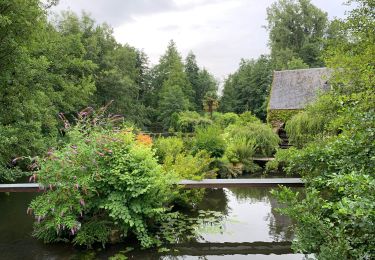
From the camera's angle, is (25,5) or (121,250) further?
(25,5)

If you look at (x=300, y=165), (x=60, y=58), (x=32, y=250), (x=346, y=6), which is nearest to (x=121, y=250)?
(x=32, y=250)

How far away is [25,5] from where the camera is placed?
8.86 m

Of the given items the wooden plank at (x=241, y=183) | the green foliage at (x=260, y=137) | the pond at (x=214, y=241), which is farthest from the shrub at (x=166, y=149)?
the green foliage at (x=260, y=137)

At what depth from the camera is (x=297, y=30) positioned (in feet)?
120

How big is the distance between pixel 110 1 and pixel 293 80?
45.0 ft

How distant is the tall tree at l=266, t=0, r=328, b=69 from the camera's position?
35.1 metres

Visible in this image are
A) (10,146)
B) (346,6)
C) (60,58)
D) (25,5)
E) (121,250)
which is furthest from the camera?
(60,58)

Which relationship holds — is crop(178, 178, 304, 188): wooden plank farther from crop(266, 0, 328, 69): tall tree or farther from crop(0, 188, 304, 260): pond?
crop(266, 0, 328, 69): tall tree

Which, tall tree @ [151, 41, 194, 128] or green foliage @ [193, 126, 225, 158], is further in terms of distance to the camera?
tall tree @ [151, 41, 194, 128]

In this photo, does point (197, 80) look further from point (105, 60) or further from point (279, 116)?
point (279, 116)

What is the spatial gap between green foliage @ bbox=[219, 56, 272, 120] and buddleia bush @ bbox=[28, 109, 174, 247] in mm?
26684

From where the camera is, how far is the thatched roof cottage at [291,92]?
20.0 m

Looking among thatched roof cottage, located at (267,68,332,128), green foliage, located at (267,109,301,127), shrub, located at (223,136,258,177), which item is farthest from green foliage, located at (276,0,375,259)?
thatched roof cottage, located at (267,68,332,128)

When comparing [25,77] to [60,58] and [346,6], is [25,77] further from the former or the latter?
[346,6]
